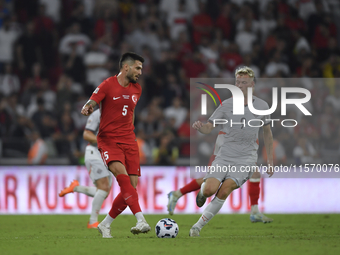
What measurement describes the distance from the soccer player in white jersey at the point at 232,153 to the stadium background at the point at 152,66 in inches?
220

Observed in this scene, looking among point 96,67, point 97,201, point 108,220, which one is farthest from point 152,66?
point 108,220

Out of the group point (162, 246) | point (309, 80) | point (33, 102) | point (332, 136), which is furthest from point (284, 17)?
point (162, 246)

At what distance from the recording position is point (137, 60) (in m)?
7.52

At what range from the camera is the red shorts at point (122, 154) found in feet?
24.1

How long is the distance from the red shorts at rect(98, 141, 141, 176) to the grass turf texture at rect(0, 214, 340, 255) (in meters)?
0.99

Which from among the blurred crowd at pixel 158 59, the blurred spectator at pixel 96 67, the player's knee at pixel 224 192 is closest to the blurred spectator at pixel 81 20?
the blurred crowd at pixel 158 59

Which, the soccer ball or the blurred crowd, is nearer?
the soccer ball

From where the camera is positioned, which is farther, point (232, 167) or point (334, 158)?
point (334, 158)

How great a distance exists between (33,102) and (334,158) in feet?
27.4

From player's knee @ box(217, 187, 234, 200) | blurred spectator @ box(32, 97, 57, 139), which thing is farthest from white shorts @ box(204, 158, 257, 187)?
blurred spectator @ box(32, 97, 57, 139)

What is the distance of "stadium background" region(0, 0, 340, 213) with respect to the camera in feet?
43.8

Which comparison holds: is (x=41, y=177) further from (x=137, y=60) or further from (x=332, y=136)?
(x=332, y=136)

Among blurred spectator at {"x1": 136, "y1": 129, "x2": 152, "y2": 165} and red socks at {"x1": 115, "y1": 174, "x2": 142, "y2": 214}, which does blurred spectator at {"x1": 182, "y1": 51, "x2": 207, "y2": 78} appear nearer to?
blurred spectator at {"x1": 136, "y1": 129, "x2": 152, "y2": 165}

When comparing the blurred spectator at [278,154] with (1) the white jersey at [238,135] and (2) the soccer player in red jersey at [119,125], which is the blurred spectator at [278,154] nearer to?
(1) the white jersey at [238,135]
